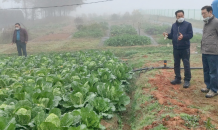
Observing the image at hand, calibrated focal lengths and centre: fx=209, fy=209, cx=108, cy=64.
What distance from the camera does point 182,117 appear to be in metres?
3.35

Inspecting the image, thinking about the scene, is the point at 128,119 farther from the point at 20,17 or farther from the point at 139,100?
the point at 20,17

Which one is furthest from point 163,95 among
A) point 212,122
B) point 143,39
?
point 143,39

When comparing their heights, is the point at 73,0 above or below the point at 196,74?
above

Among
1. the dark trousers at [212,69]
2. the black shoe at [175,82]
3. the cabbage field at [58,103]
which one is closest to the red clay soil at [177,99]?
the black shoe at [175,82]

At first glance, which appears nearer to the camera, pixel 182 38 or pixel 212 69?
pixel 212 69

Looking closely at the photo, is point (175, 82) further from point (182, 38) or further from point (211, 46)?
point (211, 46)

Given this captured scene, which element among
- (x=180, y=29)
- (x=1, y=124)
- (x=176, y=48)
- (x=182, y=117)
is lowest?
(x=182, y=117)

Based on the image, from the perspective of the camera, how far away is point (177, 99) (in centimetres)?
423

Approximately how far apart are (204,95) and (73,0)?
42.0 m

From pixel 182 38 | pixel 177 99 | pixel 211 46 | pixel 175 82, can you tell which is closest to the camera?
pixel 211 46

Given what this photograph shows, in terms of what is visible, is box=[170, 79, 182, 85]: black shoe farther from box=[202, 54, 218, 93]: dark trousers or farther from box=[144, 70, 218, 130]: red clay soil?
box=[202, 54, 218, 93]: dark trousers

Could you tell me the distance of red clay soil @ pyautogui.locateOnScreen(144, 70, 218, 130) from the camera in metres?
3.26

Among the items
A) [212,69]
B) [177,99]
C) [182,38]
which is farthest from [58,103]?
[212,69]

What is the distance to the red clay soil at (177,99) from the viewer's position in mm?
3261
